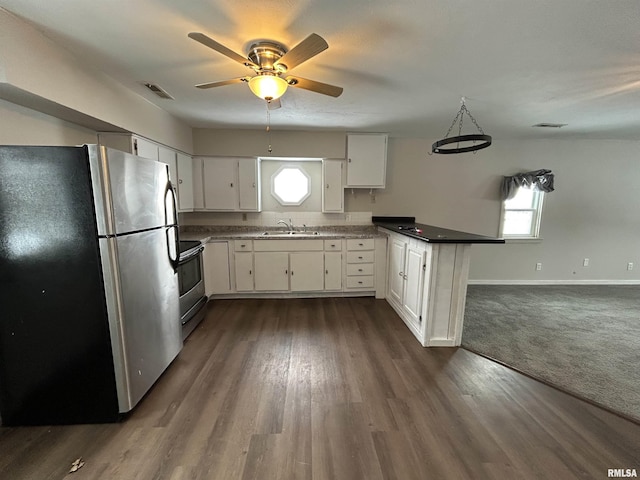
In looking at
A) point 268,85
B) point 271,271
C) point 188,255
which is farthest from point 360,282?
point 268,85

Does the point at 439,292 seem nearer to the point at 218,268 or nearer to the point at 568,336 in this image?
the point at 568,336

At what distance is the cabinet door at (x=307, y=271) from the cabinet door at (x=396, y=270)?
3.04 feet

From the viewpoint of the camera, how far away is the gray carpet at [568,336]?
203 centimetres

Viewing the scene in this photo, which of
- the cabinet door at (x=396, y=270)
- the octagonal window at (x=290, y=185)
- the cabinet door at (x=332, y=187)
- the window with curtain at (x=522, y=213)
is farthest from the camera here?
the window with curtain at (x=522, y=213)

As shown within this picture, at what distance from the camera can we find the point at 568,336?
9.04ft

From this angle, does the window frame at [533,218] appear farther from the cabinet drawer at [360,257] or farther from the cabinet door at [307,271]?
the cabinet door at [307,271]

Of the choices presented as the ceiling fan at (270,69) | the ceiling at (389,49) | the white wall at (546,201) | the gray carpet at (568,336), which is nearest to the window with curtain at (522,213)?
the white wall at (546,201)

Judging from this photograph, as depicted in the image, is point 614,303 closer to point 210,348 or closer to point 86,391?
point 210,348

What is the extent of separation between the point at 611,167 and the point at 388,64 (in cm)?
489

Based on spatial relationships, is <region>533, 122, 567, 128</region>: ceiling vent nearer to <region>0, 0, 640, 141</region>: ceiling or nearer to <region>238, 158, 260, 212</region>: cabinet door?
<region>0, 0, 640, 141</region>: ceiling

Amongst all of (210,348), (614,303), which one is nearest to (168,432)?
(210,348)

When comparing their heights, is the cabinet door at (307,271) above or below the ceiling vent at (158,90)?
below

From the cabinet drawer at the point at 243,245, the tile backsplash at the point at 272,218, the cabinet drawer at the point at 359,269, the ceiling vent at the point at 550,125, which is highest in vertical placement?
the ceiling vent at the point at 550,125

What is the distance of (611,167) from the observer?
433cm
